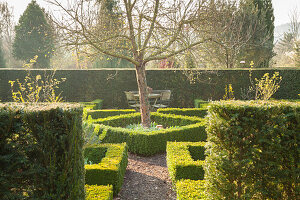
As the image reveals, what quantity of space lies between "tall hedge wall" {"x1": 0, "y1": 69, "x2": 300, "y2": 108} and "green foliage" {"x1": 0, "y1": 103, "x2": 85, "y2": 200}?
1050 cm

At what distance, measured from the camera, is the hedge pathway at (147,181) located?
12.7 ft

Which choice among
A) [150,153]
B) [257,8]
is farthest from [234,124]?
[257,8]

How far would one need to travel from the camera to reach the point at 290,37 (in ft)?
92.0

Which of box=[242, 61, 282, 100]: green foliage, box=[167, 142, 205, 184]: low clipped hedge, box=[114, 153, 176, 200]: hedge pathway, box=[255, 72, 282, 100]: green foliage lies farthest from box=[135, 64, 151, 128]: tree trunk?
box=[255, 72, 282, 100]: green foliage

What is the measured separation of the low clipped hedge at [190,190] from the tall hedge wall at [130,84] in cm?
945

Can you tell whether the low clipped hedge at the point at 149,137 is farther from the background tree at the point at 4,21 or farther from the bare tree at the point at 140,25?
A: the background tree at the point at 4,21

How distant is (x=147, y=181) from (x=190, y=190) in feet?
4.30

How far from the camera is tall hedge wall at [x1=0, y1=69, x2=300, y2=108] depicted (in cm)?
1267

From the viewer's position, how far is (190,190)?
321cm

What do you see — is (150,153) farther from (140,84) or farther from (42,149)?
(42,149)

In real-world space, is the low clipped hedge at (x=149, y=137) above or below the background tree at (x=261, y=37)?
below

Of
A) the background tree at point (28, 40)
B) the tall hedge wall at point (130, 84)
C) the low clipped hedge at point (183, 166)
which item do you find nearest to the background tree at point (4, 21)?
the background tree at point (28, 40)

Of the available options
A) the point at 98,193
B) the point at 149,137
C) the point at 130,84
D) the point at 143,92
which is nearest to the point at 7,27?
the point at 130,84

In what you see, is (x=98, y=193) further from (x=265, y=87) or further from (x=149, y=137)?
(x=265, y=87)
